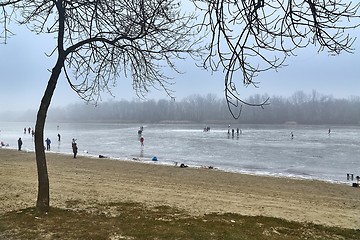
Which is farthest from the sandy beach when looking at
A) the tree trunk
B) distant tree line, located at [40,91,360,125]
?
distant tree line, located at [40,91,360,125]

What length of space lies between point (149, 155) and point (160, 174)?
42.2ft

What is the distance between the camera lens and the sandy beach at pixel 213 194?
1118 centimetres

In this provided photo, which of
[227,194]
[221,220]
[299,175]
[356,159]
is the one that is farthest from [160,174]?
[356,159]

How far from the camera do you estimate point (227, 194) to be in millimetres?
15547

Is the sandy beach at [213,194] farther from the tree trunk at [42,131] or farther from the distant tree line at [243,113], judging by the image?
the distant tree line at [243,113]

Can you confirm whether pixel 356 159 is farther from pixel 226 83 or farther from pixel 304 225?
pixel 226 83

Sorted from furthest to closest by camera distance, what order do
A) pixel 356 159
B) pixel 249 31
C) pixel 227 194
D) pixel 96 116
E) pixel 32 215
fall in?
pixel 96 116, pixel 356 159, pixel 227 194, pixel 32 215, pixel 249 31

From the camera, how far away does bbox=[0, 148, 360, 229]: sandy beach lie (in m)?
11.2

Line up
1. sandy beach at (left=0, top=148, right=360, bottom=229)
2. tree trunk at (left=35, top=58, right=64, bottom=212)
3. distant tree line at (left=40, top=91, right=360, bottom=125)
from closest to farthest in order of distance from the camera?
tree trunk at (left=35, top=58, right=64, bottom=212), sandy beach at (left=0, top=148, right=360, bottom=229), distant tree line at (left=40, top=91, right=360, bottom=125)

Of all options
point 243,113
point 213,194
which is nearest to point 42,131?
point 213,194

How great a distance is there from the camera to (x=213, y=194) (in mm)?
15359

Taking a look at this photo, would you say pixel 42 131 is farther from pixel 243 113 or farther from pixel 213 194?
pixel 243 113

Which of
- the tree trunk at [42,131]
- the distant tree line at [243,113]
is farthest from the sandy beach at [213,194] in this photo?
the distant tree line at [243,113]

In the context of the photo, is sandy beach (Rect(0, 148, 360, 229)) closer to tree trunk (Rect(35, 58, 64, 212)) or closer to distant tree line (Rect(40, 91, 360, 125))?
tree trunk (Rect(35, 58, 64, 212))
